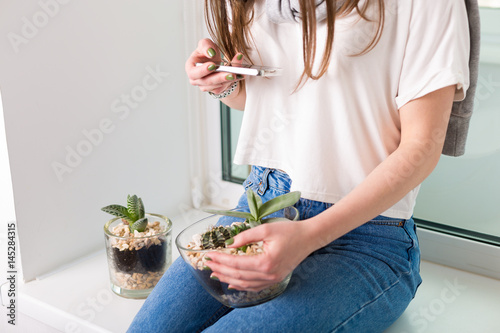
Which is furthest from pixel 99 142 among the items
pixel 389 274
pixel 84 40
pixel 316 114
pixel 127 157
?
pixel 389 274

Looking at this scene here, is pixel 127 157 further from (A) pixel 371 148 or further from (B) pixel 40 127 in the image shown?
(A) pixel 371 148

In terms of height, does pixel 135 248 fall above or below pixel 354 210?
below

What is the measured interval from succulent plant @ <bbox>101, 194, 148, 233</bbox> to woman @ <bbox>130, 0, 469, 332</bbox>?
0.55 ft

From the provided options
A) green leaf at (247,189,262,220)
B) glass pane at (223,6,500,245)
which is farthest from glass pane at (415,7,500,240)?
green leaf at (247,189,262,220)

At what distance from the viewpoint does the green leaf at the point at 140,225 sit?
0.98 metres

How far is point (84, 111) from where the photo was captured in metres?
1.09

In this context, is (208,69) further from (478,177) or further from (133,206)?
(478,177)

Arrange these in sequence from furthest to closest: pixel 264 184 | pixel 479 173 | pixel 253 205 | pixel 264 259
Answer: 1. pixel 479 173
2. pixel 264 184
3. pixel 253 205
4. pixel 264 259

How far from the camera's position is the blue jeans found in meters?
0.73

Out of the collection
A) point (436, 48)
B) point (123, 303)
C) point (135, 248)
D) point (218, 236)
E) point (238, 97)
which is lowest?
point (123, 303)

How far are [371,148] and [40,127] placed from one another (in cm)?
62

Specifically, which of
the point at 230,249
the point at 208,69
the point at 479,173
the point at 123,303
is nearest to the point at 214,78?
the point at 208,69

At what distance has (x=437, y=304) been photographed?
999 millimetres

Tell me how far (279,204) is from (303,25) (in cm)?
26
